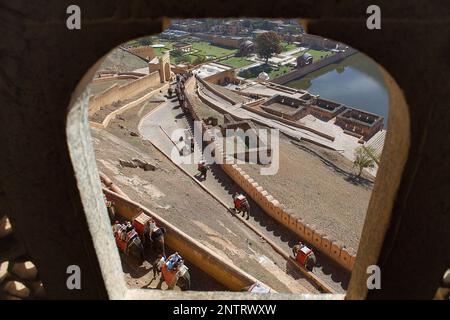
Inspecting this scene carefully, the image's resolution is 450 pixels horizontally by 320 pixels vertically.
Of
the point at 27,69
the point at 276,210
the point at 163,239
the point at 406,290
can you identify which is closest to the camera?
the point at 27,69

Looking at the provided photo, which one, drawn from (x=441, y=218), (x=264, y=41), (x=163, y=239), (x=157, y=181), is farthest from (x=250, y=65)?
(x=441, y=218)

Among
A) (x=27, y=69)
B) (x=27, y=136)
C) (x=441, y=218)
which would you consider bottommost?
(x=441, y=218)

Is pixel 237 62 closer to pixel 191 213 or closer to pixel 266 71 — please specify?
pixel 266 71

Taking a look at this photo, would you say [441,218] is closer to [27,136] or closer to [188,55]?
[27,136]

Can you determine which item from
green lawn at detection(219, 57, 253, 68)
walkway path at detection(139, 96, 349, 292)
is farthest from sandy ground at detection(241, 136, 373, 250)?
green lawn at detection(219, 57, 253, 68)

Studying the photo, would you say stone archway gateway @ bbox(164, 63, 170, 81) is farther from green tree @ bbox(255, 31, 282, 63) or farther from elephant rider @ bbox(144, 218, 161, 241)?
green tree @ bbox(255, 31, 282, 63)

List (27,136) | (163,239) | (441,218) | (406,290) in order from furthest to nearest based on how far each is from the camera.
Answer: (163,239), (406,290), (441,218), (27,136)

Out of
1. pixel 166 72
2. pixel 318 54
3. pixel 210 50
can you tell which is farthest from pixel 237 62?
pixel 166 72
